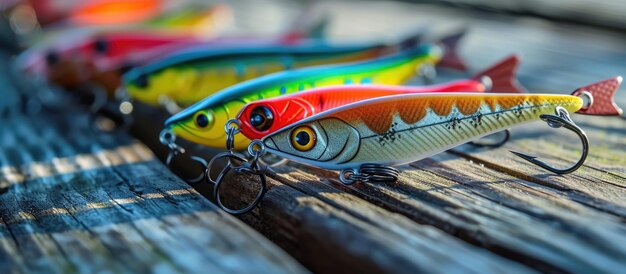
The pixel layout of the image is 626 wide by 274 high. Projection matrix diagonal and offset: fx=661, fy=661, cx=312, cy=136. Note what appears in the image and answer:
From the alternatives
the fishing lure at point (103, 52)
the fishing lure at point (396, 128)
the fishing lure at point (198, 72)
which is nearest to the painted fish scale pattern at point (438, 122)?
the fishing lure at point (396, 128)

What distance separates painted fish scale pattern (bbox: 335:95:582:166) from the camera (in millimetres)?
1884

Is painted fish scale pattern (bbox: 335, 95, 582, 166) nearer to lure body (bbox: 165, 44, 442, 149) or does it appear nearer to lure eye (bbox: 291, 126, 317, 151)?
lure eye (bbox: 291, 126, 317, 151)

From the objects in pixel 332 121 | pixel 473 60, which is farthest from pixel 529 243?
pixel 473 60

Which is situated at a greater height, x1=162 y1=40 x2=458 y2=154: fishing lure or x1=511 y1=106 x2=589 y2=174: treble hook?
x1=511 y1=106 x2=589 y2=174: treble hook

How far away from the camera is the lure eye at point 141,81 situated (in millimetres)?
2910

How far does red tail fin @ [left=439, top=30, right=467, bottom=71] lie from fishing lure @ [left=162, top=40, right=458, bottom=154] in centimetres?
80

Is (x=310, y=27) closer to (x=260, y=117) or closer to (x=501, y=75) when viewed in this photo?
(x=501, y=75)

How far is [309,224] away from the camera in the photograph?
62.6 inches

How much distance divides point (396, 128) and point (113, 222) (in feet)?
2.67

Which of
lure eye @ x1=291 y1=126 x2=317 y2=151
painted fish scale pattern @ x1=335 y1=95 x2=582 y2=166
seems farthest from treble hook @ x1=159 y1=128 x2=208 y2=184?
painted fish scale pattern @ x1=335 y1=95 x2=582 y2=166

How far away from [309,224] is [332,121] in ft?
1.25

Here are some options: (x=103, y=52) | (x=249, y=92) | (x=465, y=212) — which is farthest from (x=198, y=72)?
(x=465, y=212)

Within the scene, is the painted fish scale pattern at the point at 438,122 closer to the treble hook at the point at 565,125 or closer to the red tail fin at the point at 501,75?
the treble hook at the point at 565,125

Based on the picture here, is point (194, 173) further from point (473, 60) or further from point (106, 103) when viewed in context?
point (473, 60)
